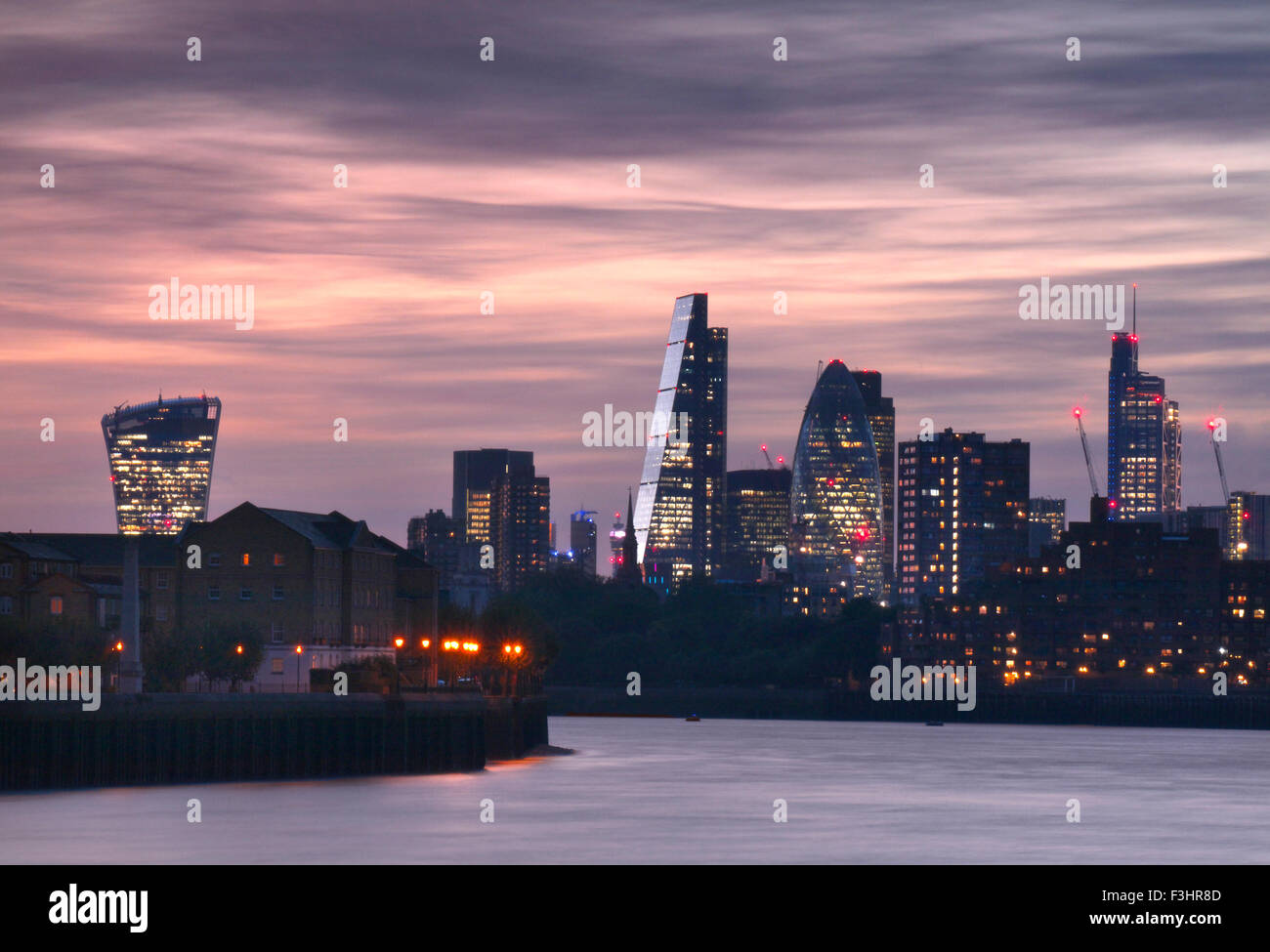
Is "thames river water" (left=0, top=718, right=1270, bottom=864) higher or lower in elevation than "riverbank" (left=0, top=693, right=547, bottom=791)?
lower

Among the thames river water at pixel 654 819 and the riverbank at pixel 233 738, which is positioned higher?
the riverbank at pixel 233 738

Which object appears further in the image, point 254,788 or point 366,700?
point 366,700

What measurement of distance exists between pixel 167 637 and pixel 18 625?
31.1 feet

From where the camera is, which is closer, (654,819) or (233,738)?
(654,819)

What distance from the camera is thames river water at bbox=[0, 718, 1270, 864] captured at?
8112 cm

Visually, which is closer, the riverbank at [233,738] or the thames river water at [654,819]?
the thames river water at [654,819]

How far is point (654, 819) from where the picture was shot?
98125 mm

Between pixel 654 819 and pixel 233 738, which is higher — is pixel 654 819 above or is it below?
below

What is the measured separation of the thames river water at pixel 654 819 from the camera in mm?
81125

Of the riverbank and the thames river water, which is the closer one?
the thames river water
